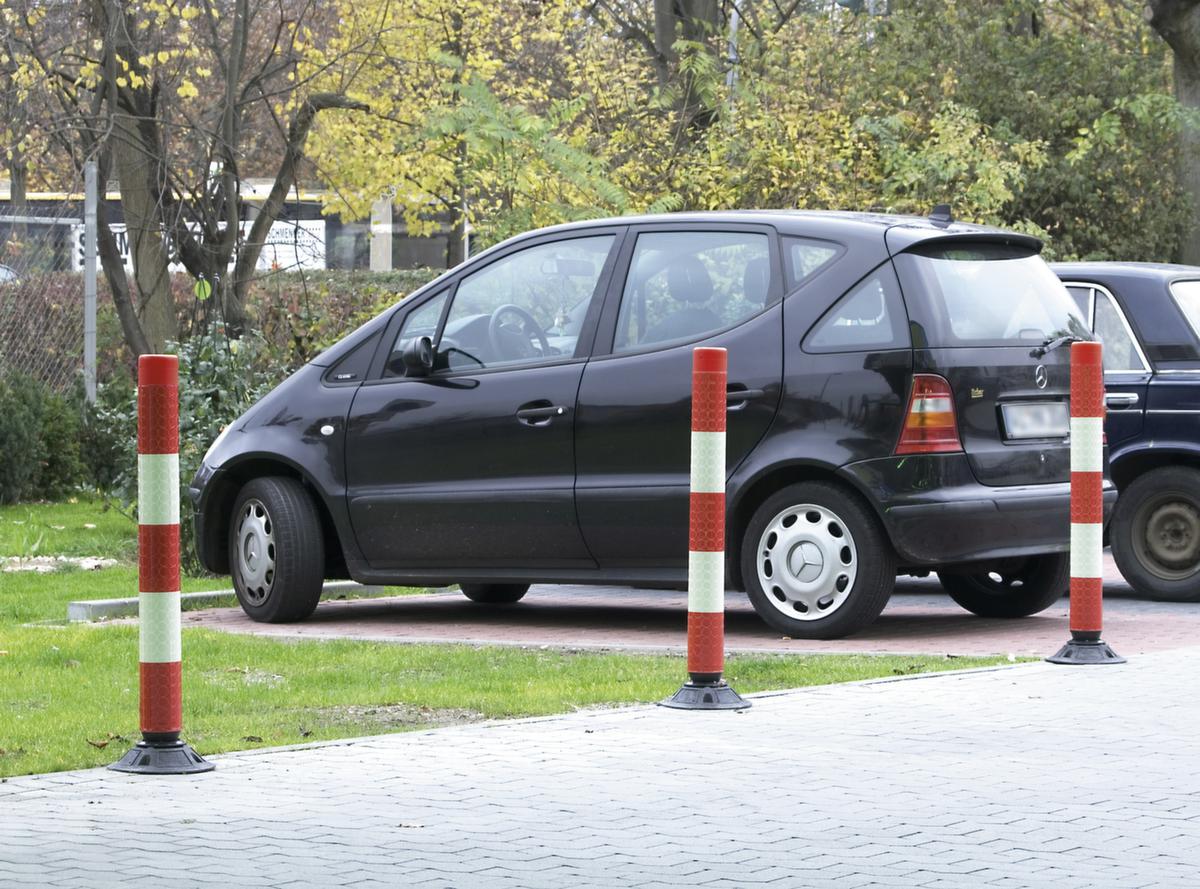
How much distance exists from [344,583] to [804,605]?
384 cm

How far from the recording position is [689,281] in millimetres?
9914

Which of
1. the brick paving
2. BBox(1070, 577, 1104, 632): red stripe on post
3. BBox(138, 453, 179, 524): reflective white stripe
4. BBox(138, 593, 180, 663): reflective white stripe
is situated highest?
BBox(138, 453, 179, 524): reflective white stripe

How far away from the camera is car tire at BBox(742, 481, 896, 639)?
30.6ft

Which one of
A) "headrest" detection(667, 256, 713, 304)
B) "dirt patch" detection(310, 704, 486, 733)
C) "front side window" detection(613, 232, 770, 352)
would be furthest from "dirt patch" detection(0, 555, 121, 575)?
"dirt patch" detection(310, 704, 486, 733)

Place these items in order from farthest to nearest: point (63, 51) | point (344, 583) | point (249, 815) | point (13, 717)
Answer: point (63, 51), point (344, 583), point (13, 717), point (249, 815)

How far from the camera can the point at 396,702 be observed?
306 inches

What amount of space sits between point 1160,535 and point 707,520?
5412 millimetres

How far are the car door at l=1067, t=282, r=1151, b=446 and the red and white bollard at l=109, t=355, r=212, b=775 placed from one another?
22.4 feet

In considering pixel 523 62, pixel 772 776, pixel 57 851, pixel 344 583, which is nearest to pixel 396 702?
pixel 772 776

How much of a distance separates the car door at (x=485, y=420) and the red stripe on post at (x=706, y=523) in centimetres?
264

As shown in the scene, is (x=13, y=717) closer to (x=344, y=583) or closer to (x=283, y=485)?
(x=283, y=485)

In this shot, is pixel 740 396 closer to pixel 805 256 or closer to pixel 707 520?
pixel 805 256

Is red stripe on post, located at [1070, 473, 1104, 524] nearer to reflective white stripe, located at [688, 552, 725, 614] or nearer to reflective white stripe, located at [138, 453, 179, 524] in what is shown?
reflective white stripe, located at [688, 552, 725, 614]

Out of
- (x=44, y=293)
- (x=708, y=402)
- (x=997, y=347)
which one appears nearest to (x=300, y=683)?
(x=708, y=402)
